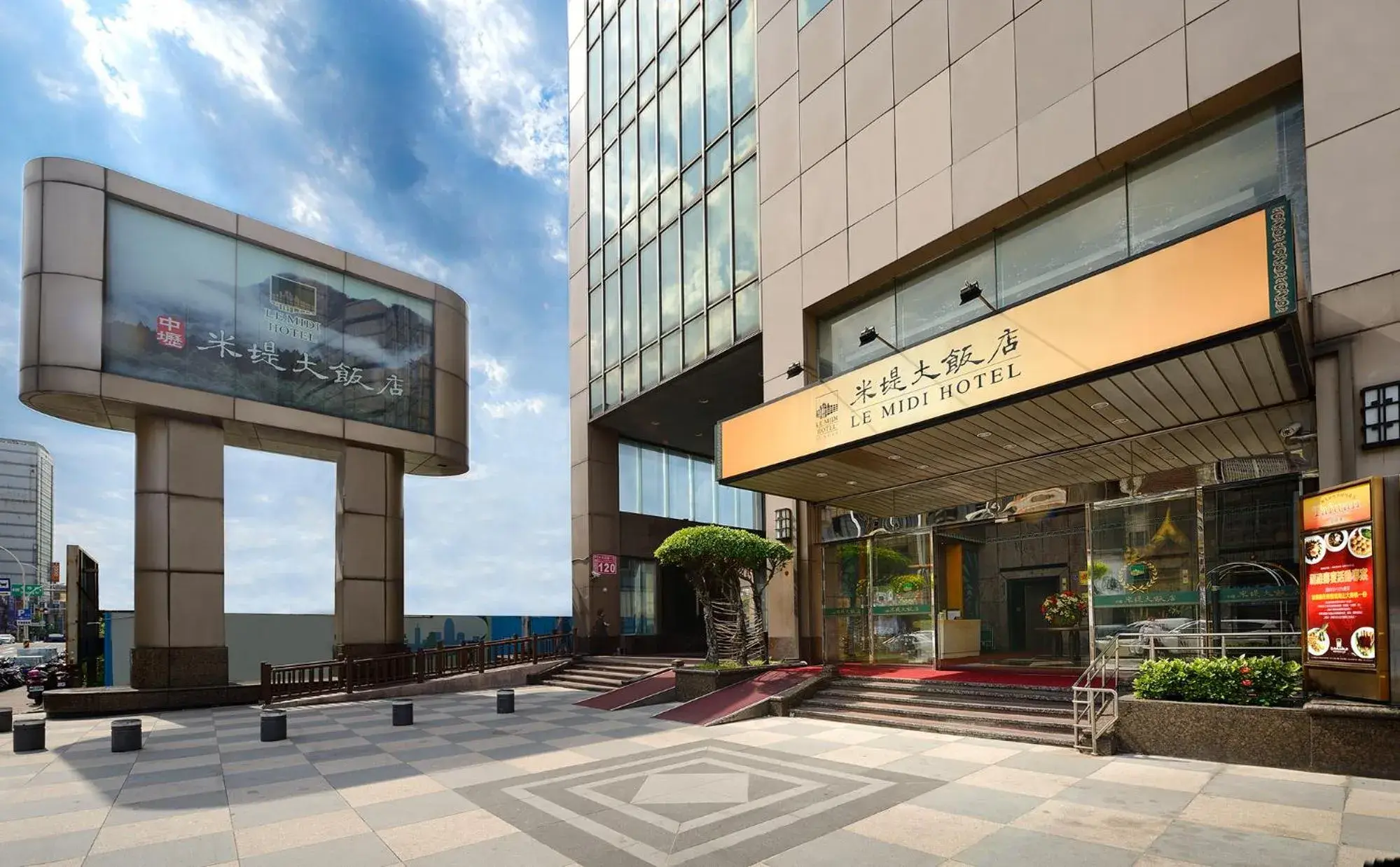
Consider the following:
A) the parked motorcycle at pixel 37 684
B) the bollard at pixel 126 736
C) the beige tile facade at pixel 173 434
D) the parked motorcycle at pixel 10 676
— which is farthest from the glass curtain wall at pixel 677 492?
the parked motorcycle at pixel 10 676

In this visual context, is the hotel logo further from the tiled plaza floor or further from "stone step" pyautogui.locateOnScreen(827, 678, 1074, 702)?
the tiled plaza floor

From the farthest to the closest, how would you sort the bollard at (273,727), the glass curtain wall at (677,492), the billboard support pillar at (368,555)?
the glass curtain wall at (677,492)
the billboard support pillar at (368,555)
the bollard at (273,727)

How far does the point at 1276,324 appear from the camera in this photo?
9.62m

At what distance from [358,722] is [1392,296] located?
1924cm

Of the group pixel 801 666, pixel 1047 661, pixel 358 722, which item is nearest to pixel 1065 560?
pixel 1047 661

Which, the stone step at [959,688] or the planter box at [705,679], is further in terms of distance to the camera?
the planter box at [705,679]

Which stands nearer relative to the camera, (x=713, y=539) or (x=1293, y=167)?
(x=1293, y=167)

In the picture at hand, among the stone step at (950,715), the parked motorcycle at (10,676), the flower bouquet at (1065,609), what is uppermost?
the flower bouquet at (1065,609)

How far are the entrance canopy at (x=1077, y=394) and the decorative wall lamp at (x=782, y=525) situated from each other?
2074mm

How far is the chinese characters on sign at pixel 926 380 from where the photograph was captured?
12922mm

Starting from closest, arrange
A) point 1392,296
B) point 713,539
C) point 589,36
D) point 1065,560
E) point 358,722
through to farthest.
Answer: point 1392,296, point 358,722, point 713,539, point 1065,560, point 589,36

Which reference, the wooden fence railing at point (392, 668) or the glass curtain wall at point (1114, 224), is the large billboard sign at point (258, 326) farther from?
the glass curtain wall at point (1114, 224)

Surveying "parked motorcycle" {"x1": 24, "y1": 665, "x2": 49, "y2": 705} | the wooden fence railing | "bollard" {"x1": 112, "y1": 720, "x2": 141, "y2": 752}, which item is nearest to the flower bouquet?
the wooden fence railing

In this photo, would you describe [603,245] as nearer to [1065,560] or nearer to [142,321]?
[142,321]
